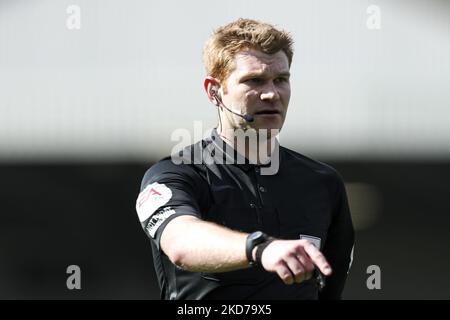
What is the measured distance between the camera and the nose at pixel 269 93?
14.0 feet

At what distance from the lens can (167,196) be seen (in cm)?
395

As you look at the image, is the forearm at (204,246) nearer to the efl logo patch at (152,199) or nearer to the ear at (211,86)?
the efl logo patch at (152,199)

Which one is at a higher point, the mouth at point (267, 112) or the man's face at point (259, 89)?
the man's face at point (259, 89)

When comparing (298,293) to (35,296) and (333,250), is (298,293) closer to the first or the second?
(333,250)

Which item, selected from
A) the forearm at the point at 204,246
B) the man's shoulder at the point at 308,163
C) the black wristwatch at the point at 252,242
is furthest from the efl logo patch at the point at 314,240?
the black wristwatch at the point at 252,242

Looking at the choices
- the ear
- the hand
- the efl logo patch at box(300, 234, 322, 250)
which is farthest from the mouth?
the hand

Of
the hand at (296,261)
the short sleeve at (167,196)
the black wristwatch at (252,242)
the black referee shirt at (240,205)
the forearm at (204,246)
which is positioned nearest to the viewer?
the hand at (296,261)

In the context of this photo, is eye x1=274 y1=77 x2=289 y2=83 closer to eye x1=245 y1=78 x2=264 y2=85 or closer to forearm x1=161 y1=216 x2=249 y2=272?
eye x1=245 y1=78 x2=264 y2=85

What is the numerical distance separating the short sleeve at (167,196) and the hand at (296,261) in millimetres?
860

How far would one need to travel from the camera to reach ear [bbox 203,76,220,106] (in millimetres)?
4590

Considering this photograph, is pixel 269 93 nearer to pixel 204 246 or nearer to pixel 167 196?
pixel 167 196

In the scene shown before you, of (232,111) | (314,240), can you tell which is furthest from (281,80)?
(314,240)

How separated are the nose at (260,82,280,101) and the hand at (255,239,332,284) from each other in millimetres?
1387

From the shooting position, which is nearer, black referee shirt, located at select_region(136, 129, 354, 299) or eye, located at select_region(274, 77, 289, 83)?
black referee shirt, located at select_region(136, 129, 354, 299)
